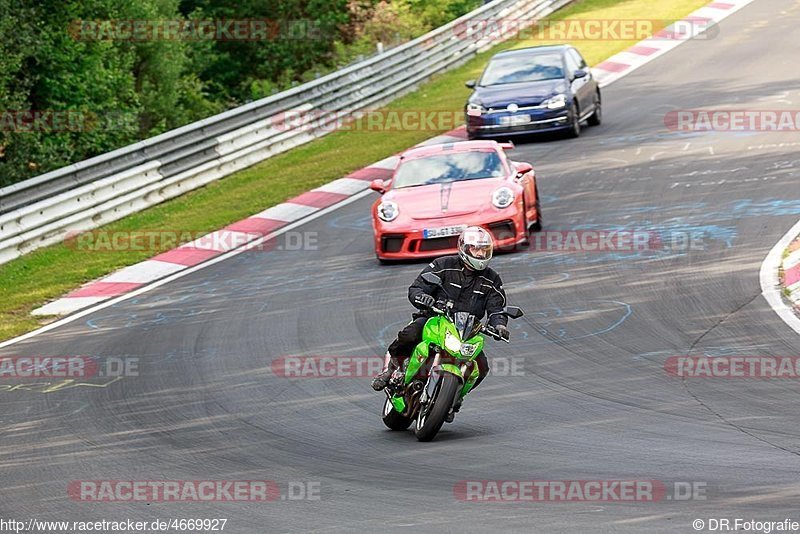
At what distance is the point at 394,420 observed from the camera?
32.7 feet

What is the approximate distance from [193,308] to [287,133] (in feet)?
37.7

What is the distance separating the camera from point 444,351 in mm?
9359

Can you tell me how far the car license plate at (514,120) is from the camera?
23594 millimetres

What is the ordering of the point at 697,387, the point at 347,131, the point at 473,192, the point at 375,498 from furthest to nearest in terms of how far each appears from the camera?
the point at 347,131 → the point at 473,192 → the point at 697,387 → the point at 375,498

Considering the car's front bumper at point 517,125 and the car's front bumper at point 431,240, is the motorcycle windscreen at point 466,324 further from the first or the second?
the car's front bumper at point 517,125

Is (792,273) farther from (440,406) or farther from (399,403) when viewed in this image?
(440,406)

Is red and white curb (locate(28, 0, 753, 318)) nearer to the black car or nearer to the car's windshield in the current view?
the car's windshield

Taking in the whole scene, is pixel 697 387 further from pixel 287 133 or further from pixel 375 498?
pixel 287 133

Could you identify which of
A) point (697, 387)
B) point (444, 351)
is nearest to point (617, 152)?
point (697, 387)
